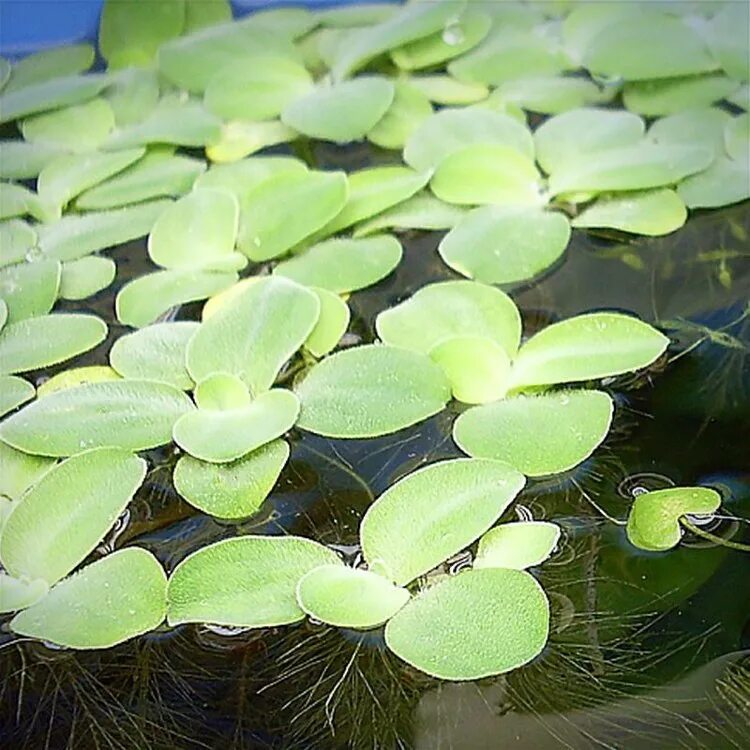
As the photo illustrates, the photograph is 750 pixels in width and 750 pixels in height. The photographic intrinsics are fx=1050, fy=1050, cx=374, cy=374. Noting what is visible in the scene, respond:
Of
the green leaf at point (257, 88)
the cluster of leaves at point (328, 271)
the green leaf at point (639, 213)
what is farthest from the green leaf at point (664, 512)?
the green leaf at point (257, 88)

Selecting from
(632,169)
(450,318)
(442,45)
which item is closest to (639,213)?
(632,169)

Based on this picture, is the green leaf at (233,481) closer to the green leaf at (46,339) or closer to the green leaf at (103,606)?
the green leaf at (103,606)

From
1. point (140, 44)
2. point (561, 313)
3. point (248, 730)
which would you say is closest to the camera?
point (248, 730)

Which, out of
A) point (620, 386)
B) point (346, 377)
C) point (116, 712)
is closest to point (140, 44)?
point (346, 377)

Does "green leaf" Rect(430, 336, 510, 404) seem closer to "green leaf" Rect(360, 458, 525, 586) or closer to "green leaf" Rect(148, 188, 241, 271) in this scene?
"green leaf" Rect(360, 458, 525, 586)

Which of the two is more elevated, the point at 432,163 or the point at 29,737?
the point at 432,163

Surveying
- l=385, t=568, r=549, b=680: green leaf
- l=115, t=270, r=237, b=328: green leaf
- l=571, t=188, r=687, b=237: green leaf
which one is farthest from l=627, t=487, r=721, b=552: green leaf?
l=115, t=270, r=237, b=328: green leaf

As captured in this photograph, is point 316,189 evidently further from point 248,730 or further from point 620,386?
point 248,730
